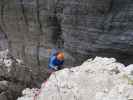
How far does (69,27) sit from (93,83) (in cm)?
568

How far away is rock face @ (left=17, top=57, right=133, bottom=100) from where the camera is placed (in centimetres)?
536

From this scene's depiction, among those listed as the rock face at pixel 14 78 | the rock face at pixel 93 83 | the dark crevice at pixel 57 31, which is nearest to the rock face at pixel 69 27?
the dark crevice at pixel 57 31

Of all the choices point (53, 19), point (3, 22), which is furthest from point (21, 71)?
point (3, 22)

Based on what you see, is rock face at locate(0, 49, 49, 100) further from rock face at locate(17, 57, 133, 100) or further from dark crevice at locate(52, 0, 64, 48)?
rock face at locate(17, 57, 133, 100)

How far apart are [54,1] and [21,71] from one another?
3.24 meters

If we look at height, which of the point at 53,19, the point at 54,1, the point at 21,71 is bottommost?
the point at 21,71

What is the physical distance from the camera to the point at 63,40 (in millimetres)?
12352

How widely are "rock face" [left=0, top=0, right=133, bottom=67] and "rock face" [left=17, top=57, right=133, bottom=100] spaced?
3.29 m

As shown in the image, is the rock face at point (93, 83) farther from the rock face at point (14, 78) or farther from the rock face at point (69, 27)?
the rock face at point (14, 78)

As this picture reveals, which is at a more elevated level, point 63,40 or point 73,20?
point 73,20

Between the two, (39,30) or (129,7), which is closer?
(129,7)

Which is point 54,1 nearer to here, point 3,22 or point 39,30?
point 39,30

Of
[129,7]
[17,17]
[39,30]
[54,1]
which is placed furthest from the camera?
[17,17]

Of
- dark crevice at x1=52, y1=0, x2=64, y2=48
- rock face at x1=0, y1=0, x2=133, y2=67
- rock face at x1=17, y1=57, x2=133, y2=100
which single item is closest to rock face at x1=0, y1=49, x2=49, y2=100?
rock face at x1=0, y1=0, x2=133, y2=67
